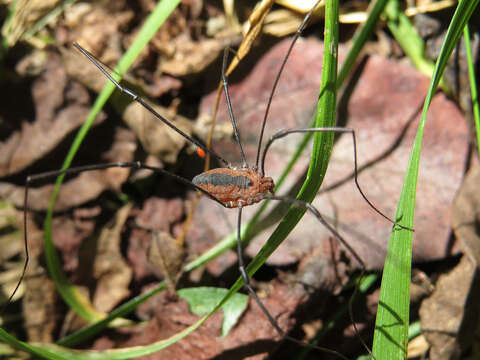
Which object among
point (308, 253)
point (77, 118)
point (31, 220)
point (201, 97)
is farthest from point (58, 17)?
point (308, 253)

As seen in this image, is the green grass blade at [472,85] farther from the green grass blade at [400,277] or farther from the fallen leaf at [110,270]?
the fallen leaf at [110,270]

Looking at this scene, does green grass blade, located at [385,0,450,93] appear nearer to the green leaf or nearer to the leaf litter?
the leaf litter

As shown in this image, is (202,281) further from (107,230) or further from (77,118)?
(77,118)

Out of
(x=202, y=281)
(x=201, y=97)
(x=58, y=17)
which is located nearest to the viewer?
(x=202, y=281)

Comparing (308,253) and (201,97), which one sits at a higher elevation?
(201,97)

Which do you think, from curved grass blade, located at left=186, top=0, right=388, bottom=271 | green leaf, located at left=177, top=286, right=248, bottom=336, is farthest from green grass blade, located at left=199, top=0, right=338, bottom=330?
curved grass blade, located at left=186, top=0, right=388, bottom=271
